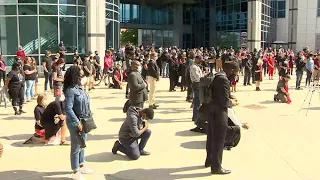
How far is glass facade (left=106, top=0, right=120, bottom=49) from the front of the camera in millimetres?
24859

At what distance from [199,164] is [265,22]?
34388 mm

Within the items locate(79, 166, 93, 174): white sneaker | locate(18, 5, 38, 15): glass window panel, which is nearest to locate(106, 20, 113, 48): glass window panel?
locate(18, 5, 38, 15): glass window panel

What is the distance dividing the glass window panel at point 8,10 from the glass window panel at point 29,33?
51 centimetres

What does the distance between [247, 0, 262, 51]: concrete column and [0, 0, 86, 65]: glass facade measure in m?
19.5

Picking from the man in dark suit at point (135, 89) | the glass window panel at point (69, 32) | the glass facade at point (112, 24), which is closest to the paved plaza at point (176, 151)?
the man in dark suit at point (135, 89)

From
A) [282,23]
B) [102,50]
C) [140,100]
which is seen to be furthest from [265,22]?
[140,100]

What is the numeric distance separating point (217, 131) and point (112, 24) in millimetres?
20402

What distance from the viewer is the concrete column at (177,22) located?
144ft

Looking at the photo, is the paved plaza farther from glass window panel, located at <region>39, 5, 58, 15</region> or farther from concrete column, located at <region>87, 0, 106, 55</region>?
concrete column, located at <region>87, 0, 106, 55</region>

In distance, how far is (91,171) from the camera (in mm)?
6199

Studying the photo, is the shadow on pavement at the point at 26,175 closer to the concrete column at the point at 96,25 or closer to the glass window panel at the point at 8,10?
the glass window panel at the point at 8,10

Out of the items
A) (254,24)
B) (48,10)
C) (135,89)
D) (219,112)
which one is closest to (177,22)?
(254,24)

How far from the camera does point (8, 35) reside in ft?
68.7

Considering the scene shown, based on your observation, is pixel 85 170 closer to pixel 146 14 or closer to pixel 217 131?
pixel 217 131
